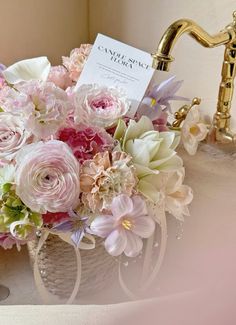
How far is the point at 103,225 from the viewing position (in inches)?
24.2

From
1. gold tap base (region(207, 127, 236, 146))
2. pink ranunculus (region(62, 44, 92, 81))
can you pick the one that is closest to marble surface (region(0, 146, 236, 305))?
gold tap base (region(207, 127, 236, 146))

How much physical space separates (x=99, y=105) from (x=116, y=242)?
7.5 inches

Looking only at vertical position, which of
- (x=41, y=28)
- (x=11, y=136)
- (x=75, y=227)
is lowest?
(x=75, y=227)

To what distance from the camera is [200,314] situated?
1.35 feet

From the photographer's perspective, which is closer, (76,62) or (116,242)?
(116,242)

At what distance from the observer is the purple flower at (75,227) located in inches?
25.3

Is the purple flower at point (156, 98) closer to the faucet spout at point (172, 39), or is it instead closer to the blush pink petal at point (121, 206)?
the faucet spout at point (172, 39)

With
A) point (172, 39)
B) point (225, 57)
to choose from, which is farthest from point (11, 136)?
point (225, 57)

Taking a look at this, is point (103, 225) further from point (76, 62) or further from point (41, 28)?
point (41, 28)

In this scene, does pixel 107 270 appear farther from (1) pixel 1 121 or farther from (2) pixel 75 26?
(2) pixel 75 26

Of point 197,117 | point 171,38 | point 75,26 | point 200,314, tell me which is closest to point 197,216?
point 197,117

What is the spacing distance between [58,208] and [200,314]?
0.84ft

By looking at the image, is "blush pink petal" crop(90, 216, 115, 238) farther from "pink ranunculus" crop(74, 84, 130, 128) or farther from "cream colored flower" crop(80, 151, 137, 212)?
"pink ranunculus" crop(74, 84, 130, 128)

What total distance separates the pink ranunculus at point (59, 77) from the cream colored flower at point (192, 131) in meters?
0.20
